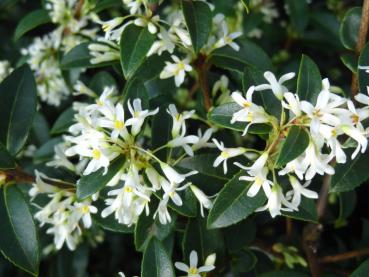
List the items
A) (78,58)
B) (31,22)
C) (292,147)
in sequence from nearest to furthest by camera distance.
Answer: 1. (292,147)
2. (78,58)
3. (31,22)

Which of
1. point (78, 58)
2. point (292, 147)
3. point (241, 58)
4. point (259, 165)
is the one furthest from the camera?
point (78, 58)

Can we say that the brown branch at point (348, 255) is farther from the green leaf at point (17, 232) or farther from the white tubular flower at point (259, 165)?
the green leaf at point (17, 232)

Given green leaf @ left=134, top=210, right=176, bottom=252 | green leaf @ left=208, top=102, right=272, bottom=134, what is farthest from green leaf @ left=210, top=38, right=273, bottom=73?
green leaf @ left=134, top=210, right=176, bottom=252

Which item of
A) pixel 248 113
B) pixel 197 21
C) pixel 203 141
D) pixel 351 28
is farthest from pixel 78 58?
pixel 351 28

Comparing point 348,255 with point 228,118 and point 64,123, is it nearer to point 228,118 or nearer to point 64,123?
point 228,118

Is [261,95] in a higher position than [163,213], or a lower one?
higher

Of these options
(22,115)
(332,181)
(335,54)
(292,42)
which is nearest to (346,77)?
(335,54)

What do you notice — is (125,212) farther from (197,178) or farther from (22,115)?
(22,115)
